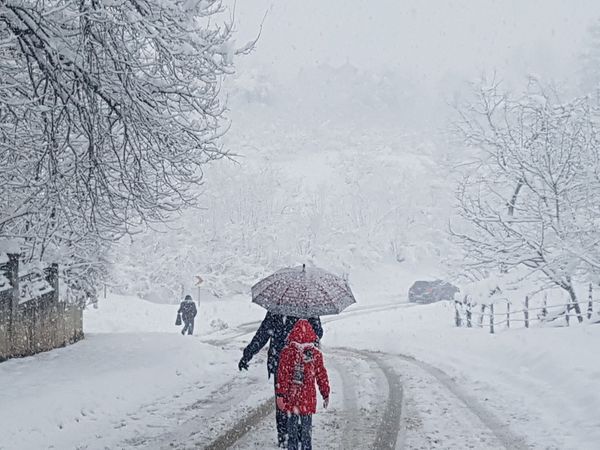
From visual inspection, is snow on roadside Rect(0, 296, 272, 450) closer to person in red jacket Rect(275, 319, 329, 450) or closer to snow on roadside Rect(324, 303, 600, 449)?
person in red jacket Rect(275, 319, 329, 450)

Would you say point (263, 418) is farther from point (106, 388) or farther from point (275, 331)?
point (106, 388)

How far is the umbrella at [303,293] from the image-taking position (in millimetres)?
5938

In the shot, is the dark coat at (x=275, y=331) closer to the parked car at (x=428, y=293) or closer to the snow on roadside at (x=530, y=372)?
the snow on roadside at (x=530, y=372)

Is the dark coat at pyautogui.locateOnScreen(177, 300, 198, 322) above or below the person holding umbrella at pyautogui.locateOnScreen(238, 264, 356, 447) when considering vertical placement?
below

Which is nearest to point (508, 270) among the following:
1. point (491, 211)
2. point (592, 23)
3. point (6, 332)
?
point (491, 211)

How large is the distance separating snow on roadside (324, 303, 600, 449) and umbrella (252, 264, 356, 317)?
295 centimetres

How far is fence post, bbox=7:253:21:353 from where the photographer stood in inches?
418

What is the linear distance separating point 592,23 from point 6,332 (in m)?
59.5

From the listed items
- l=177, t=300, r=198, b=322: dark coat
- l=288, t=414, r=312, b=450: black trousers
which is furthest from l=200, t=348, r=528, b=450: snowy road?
l=177, t=300, r=198, b=322: dark coat

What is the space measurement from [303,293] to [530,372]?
23.8 feet

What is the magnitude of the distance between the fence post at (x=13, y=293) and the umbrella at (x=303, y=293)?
240 inches

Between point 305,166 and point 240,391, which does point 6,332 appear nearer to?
point 240,391

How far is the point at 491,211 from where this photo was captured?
1698 centimetres

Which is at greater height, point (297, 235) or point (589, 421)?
point (297, 235)
